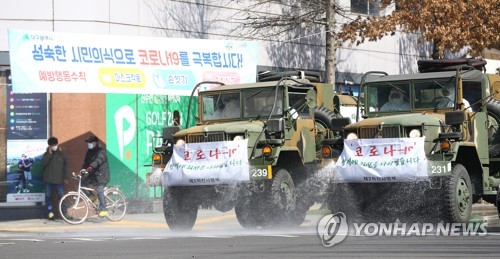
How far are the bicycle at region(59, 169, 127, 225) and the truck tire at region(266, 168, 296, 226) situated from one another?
19.3 feet

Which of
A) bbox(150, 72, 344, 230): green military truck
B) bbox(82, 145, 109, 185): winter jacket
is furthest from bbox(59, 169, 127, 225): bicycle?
bbox(150, 72, 344, 230): green military truck

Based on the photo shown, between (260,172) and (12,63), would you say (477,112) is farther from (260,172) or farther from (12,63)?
(12,63)

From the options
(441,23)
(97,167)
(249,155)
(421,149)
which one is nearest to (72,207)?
(97,167)

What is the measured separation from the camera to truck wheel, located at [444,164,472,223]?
18688 mm

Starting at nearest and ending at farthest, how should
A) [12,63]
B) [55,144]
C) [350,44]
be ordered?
[12,63]
[55,144]
[350,44]

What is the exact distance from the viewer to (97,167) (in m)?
25.8

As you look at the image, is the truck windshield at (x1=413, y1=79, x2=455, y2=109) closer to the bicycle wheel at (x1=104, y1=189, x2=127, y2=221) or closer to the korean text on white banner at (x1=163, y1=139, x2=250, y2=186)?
the korean text on white banner at (x1=163, y1=139, x2=250, y2=186)

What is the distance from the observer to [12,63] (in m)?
23.9

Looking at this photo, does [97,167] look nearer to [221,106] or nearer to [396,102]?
[221,106]

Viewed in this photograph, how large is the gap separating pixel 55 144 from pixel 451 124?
10.1 metres

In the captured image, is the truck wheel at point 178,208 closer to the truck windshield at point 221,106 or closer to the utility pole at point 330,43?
the truck windshield at point 221,106

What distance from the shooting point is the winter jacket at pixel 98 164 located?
25828 mm

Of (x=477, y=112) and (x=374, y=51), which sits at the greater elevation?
(x=374, y=51)

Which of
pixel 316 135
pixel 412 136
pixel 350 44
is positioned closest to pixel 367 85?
pixel 316 135
